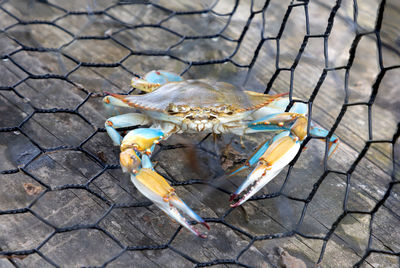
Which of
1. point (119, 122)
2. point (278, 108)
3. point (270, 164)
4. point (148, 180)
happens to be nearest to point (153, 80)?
point (119, 122)

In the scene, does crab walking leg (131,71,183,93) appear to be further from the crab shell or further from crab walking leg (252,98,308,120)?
crab walking leg (252,98,308,120)

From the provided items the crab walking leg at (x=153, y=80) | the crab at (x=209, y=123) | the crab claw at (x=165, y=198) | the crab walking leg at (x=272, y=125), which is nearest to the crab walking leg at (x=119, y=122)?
the crab at (x=209, y=123)

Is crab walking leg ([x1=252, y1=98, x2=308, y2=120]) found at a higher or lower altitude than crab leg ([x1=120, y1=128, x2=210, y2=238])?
higher

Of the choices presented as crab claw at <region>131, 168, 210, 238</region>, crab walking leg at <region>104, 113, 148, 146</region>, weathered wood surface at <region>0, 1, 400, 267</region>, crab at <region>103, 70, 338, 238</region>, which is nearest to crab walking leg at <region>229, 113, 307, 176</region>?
crab at <region>103, 70, 338, 238</region>

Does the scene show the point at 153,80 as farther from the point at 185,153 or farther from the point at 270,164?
the point at 270,164

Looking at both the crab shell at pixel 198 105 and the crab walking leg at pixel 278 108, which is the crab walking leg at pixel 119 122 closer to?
the crab shell at pixel 198 105

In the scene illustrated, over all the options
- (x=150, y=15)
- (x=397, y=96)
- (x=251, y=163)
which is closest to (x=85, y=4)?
(x=150, y=15)

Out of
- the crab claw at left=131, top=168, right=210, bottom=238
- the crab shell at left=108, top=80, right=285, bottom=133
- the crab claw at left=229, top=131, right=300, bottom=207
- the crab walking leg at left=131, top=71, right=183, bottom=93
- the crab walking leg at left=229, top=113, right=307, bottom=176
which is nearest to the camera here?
the crab claw at left=131, top=168, right=210, bottom=238
